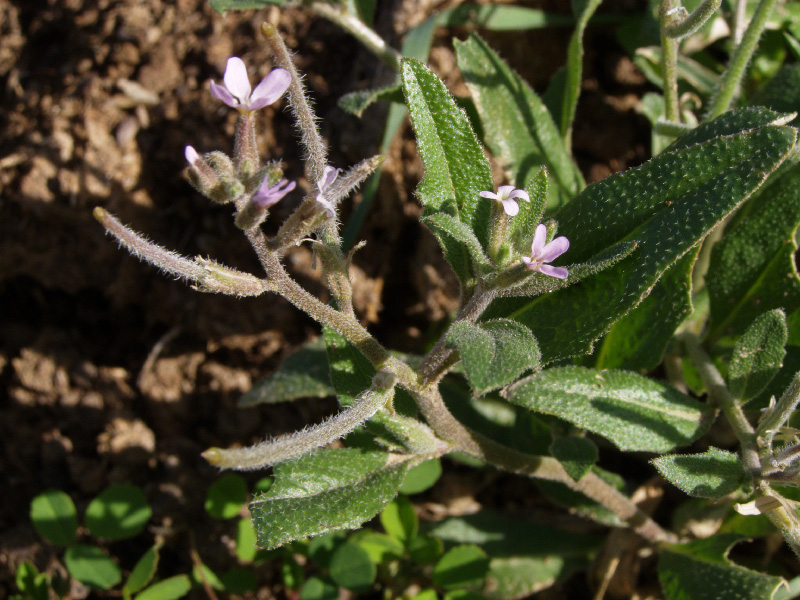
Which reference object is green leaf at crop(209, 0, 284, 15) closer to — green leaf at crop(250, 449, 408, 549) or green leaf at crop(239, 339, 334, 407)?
green leaf at crop(239, 339, 334, 407)

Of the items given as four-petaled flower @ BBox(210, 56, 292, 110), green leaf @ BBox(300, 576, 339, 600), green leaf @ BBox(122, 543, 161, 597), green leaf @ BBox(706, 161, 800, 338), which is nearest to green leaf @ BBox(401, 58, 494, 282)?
four-petaled flower @ BBox(210, 56, 292, 110)

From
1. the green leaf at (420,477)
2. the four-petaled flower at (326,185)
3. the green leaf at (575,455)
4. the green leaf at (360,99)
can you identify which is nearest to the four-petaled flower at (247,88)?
the four-petaled flower at (326,185)

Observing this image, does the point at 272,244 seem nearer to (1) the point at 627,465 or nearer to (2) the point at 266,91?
(2) the point at 266,91

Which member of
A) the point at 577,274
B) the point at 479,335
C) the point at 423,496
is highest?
the point at 577,274

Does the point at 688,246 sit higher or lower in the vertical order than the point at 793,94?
lower

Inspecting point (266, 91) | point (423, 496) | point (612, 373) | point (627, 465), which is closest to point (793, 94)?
point (612, 373)

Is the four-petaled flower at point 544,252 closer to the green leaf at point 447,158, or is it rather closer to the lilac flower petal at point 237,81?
the green leaf at point 447,158
